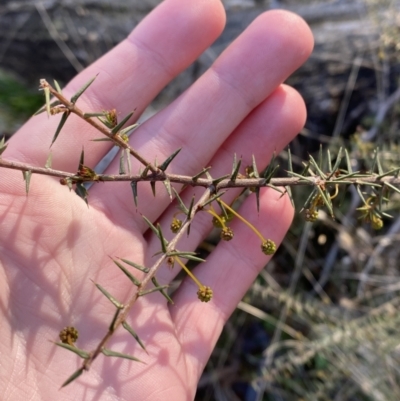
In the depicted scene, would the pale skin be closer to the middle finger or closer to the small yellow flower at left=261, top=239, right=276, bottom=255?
the middle finger

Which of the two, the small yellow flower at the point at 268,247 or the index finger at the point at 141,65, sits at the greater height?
the index finger at the point at 141,65

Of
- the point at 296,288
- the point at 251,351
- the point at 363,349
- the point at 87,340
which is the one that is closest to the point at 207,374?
the point at 251,351

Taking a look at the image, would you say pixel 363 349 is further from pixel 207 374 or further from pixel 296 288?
pixel 207 374

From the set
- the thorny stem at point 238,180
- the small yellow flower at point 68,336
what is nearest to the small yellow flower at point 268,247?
the thorny stem at point 238,180

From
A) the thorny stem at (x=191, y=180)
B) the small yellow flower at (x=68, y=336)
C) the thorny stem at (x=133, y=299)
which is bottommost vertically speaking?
the small yellow flower at (x=68, y=336)

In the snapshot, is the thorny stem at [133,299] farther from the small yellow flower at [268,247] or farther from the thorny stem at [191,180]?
the small yellow flower at [268,247]

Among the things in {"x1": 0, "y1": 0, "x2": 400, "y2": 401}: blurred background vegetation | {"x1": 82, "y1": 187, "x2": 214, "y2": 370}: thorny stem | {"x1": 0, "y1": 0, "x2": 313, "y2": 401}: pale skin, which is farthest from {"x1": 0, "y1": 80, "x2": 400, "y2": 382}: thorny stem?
{"x1": 0, "y1": 0, "x2": 400, "y2": 401}: blurred background vegetation
